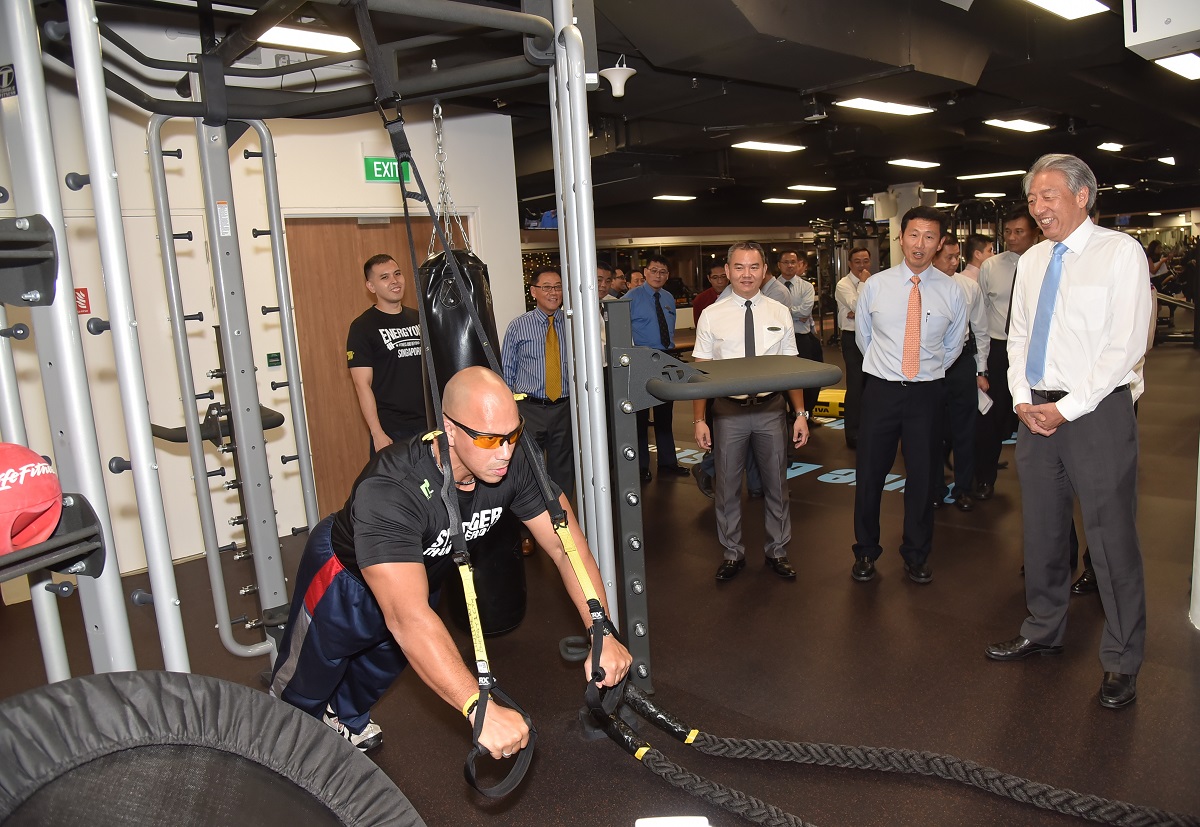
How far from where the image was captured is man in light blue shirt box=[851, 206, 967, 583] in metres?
3.59

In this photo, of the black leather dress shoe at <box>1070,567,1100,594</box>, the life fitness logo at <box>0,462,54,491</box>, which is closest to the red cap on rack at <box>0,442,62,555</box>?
the life fitness logo at <box>0,462,54,491</box>

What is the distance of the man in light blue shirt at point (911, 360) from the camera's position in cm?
359

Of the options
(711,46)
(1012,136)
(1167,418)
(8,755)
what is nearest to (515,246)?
(711,46)

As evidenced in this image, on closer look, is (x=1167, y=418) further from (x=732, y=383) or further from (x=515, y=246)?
(x=732, y=383)

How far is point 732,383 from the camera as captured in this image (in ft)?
7.18

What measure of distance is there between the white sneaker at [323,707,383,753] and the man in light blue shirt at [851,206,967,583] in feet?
7.53

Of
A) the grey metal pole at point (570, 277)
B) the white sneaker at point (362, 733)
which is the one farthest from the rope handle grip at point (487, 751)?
the white sneaker at point (362, 733)

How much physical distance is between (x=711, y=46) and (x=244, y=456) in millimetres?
3251

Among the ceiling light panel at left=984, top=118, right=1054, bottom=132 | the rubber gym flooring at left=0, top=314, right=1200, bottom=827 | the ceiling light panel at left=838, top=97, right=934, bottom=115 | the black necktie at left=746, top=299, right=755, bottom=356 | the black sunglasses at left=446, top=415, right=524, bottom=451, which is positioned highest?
the ceiling light panel at left=984, top=118, right=1054, bottom=132

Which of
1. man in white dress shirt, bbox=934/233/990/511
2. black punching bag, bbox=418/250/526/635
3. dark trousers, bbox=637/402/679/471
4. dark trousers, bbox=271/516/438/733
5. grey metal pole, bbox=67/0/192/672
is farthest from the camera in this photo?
dark trousers, bbox=637/402/679/471

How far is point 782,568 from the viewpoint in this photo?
396 centimetres

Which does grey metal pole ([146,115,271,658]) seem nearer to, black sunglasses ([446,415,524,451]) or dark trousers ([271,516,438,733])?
dark trousers ([271,516,438,733])

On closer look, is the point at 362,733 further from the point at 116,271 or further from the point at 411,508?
the point at 116,271

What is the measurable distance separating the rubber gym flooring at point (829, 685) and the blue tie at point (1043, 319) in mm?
1092
